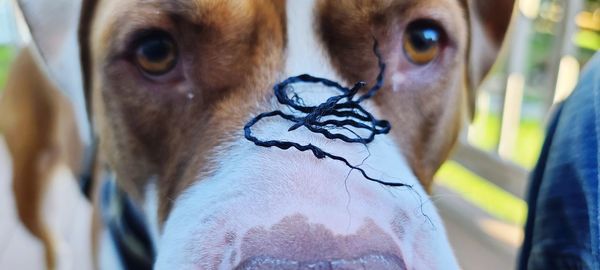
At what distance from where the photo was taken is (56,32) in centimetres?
125

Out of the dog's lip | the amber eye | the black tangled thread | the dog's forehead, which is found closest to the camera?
the dog's lip

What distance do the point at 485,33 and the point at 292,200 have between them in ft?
2.34

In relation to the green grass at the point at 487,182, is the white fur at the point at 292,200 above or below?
above

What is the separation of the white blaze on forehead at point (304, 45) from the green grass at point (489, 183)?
1.62 metres

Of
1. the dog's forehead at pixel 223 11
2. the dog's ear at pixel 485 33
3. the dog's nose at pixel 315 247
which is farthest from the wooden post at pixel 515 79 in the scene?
the dog's nose at pixel 315 247

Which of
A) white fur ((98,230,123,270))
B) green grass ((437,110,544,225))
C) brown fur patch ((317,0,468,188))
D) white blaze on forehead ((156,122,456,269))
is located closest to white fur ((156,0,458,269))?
white blaze on forehead ((156,122,456,269))

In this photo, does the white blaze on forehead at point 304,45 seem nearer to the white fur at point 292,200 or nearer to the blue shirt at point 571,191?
the white fur at point 292,200

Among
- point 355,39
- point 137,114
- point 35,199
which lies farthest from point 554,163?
Result: point 35,199

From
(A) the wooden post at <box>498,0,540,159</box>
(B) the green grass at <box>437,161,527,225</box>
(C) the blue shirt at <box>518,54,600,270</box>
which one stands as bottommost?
(B) the green grass at <box>437,161,527,225</box>

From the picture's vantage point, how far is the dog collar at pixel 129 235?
1.39m

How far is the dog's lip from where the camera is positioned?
0.72 meters

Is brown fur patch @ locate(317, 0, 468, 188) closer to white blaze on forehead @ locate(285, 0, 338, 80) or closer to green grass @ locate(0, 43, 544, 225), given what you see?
white blaze on forehead @ locate(285, 0, 338, 80)

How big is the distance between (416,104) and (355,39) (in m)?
0.16

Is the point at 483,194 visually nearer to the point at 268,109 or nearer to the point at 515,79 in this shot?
the point at 515,79
